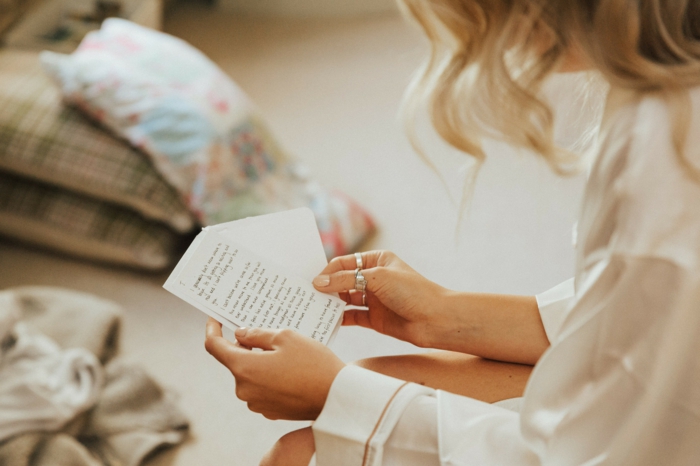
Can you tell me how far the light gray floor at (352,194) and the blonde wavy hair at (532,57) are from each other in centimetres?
16

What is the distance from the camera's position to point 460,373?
823 millimetres

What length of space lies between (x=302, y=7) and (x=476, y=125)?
7.82 feet

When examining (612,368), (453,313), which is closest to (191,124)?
(453,313)

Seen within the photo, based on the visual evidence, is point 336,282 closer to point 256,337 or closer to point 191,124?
point 256,337

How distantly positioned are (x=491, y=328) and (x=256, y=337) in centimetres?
30

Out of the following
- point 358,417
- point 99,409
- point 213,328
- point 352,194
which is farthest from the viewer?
point 352,194

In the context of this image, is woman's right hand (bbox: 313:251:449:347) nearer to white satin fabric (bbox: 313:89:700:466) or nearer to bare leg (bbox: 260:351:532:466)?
bare leg (bbox: 260:351:532:466)

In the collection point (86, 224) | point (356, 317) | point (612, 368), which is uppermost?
point (612, 368)

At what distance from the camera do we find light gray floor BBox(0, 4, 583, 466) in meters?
1.37

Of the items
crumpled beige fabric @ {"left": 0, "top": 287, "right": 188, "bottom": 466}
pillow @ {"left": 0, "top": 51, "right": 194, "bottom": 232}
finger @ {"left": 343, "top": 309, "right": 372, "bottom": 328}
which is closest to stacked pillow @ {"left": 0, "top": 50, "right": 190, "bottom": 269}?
pillow @ {"left": 0, "top": 51, "right": 194, "bottom": 232}

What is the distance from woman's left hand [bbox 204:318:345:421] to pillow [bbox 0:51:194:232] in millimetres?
810

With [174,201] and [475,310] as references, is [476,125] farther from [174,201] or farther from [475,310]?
[174,201]

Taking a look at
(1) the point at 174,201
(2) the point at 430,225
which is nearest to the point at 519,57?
(1) the point at 174,201

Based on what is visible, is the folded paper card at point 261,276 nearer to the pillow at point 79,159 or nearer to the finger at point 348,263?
the finger at point 348,263
